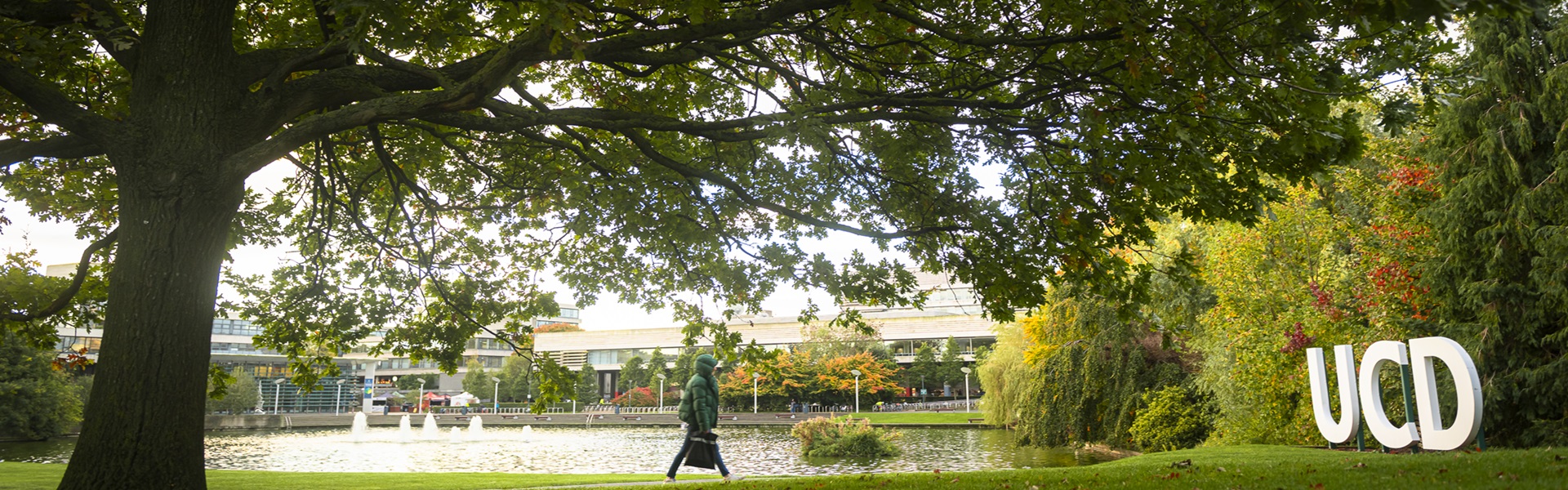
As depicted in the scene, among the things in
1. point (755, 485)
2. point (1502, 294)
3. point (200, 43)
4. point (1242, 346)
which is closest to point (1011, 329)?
point (1242, 346)

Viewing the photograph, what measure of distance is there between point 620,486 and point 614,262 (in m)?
2.70

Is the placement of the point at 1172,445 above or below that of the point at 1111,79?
below

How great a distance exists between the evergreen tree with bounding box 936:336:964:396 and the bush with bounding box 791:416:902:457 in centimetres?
3622

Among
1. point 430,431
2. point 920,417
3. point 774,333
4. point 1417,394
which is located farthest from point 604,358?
point 1417,394

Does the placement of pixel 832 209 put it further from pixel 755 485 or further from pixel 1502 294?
pixel 1502 294

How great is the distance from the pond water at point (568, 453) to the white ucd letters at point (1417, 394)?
5915 mm

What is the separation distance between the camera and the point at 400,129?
383 inches

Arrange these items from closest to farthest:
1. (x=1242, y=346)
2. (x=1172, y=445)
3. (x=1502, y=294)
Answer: (x=1502, y=294), (x=1242, y=346), (x=1172, y=445)

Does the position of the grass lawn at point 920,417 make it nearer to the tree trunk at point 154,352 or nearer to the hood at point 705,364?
the hood at point 705,364

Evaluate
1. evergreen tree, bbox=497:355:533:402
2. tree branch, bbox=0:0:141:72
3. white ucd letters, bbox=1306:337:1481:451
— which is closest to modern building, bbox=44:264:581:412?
evergreen tree, bbox=497:355:533:402

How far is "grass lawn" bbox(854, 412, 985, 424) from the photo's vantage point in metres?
42.4

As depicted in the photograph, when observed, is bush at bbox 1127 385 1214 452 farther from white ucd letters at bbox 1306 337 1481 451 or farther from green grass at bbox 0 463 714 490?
green grass at bbox 0 463 714 490

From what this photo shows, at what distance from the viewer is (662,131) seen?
25.0 feet

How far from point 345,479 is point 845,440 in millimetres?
12484
